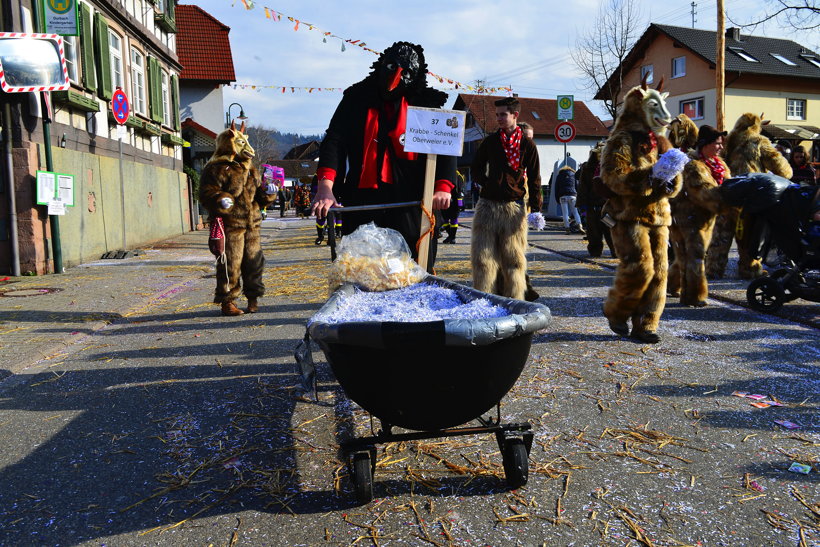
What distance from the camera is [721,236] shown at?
8.80 meters

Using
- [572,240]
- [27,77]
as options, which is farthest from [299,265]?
[572,240]

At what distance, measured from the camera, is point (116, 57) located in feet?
53.6

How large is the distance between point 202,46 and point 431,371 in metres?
38.6

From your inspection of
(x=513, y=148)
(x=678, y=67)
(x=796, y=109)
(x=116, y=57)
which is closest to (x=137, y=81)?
(x=116, y=57)

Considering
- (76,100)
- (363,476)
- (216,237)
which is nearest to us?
(363,476)

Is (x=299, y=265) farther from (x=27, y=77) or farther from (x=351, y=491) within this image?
(x=351, y=491)

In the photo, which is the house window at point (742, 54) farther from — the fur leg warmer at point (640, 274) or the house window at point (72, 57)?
the fur leg warmer at point (640, 274)

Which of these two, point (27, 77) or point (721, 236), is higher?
point (27, 77)

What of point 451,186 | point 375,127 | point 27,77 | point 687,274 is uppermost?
point 27,77

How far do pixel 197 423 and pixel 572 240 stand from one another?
1342 centimetres

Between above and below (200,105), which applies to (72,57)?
below

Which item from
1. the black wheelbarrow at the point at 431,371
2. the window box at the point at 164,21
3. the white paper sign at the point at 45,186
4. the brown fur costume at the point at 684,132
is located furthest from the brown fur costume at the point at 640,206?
the window box at the point at 164,21

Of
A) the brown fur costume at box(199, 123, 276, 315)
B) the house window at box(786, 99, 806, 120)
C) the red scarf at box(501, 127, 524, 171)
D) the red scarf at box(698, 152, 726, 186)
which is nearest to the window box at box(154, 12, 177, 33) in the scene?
the brown fur costume at box(199, 123, 276, 315)

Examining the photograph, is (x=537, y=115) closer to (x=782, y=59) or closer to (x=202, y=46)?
(x=782, y=59)
